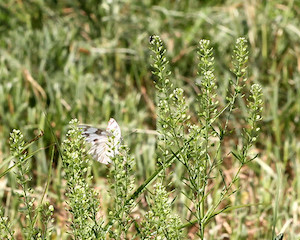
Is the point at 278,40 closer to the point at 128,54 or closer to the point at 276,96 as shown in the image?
the point at 276,96

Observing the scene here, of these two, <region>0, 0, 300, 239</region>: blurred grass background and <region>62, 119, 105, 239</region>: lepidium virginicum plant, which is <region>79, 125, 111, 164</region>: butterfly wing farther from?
<region>0, 0, 300, 239</region>: blurred grass background

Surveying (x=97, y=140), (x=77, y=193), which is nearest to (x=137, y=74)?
(x=97, y=140)

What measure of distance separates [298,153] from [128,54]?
1682 millimetres

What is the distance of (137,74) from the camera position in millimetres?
3963

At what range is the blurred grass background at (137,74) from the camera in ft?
9.82

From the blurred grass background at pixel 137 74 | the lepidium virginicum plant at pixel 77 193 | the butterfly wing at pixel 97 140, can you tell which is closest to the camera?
the lepidium virginicum plant at pixel 77 193

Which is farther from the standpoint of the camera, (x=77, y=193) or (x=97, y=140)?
(x=97, y=140)

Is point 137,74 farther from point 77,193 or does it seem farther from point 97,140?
point 77,193

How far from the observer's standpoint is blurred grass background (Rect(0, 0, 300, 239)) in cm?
299

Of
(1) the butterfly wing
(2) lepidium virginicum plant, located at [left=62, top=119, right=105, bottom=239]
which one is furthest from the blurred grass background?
(2) lepidium virginicum plant, located at [left=62, top=119, right=105, bottom=239]

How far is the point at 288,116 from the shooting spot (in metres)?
3.54

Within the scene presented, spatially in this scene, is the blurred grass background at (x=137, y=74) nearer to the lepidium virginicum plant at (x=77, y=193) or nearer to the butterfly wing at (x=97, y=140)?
the butterfly wing at (x=97, y=140)

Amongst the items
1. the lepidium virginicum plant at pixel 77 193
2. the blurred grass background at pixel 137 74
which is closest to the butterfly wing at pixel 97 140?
the lepidium virginicum plant at pixel 77 193

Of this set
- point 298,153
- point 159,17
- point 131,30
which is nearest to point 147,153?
point 298,153
